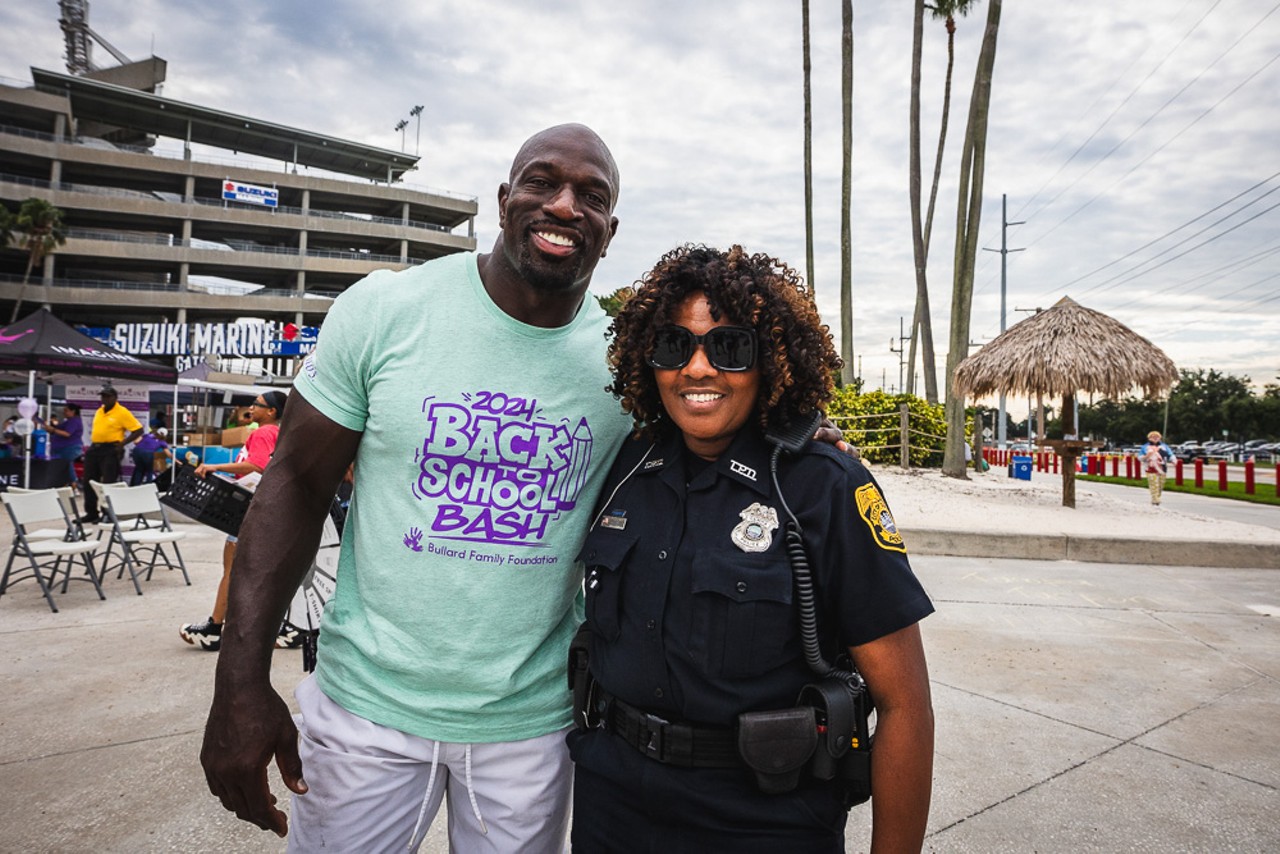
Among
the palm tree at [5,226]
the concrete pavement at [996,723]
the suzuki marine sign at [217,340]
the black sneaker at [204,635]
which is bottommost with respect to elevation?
the concrete pavement at [996,723]

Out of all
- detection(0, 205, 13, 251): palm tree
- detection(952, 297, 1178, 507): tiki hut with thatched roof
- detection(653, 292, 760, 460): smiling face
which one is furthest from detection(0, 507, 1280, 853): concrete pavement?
detection(0, 205, 13, 251): palm tree

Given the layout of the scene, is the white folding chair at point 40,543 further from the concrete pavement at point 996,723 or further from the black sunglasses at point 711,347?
the black sunglasses at point 711,347

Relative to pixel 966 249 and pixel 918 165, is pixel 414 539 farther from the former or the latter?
pixel 918 165

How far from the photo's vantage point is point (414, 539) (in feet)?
5.08

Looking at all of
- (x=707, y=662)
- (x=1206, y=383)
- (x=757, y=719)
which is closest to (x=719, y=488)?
(x=707, y=662)

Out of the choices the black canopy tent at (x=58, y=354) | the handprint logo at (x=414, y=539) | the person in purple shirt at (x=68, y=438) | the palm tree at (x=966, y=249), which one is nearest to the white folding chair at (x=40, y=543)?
the handprint logo at (x=414, y=539)

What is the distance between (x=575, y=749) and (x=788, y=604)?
604 mm

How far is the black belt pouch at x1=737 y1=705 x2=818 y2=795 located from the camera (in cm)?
135

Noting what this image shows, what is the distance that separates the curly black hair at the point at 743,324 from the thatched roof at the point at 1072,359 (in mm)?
11598

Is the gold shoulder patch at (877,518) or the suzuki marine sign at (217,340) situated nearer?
the gold shoulder patch at (877,518)

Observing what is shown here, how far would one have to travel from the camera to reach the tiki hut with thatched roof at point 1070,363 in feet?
36.9

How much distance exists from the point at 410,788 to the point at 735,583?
0.86 meters

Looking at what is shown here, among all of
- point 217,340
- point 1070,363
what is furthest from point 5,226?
point 1070,363

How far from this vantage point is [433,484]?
1561mm
